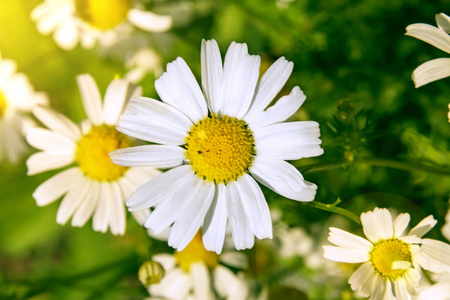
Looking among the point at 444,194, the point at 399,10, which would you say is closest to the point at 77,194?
the point at 444,194

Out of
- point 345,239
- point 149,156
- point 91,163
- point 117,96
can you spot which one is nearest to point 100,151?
point 91,163

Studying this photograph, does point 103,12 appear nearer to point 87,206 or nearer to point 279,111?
point 87,206

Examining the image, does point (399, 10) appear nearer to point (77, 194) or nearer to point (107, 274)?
point (77, 194)

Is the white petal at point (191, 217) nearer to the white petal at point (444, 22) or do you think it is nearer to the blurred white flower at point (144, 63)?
the white petal at point (444, 22)

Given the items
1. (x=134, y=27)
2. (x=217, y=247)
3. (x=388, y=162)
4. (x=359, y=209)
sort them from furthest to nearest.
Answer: (x=134, y=27), (x=359, y=209), (x=388, y=162), (x=217, y=247)

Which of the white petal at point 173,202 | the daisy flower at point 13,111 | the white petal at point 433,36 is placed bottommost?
the daisy flower at point 13,111

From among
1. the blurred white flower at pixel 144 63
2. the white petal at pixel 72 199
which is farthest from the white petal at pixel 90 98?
the blurred white flower at pixel 144 63
